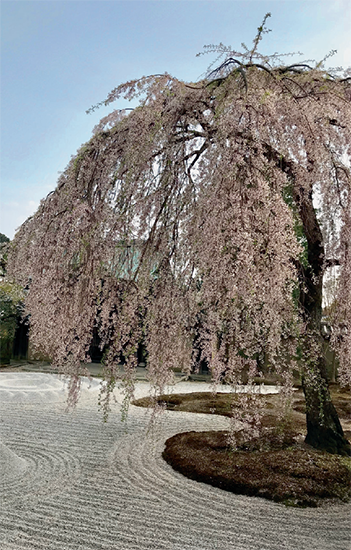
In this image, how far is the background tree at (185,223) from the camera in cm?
278

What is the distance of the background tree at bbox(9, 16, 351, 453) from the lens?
278cm

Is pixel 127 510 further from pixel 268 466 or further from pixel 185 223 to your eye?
pixel 185 223

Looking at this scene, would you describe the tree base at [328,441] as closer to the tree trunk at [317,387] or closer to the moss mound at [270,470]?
the tree trunk at [317,387]

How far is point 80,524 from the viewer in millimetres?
3137

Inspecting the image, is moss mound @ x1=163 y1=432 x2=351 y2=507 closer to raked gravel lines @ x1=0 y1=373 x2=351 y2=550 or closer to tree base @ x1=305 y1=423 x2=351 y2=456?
raked gravel lines @ x1=0 y1=373 x2=351 y2=550

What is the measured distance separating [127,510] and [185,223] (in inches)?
93.9

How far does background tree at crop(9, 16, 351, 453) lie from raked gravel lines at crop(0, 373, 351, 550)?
93cm

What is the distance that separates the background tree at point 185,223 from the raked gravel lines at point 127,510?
93 centimetres

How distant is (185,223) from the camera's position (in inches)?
151

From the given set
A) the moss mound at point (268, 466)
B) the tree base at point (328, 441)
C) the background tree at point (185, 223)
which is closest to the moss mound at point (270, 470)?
the moss mound at point (268, 466)

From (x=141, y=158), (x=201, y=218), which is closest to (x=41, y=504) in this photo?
(x=201, y=218)

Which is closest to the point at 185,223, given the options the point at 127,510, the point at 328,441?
the point at 127,510

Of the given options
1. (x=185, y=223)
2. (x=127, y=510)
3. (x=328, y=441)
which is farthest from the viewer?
(x=328, y=441)

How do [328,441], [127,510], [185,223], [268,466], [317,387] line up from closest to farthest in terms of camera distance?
[127,510] → [185,223] → [268,466] → [317,387] → [328,441]
